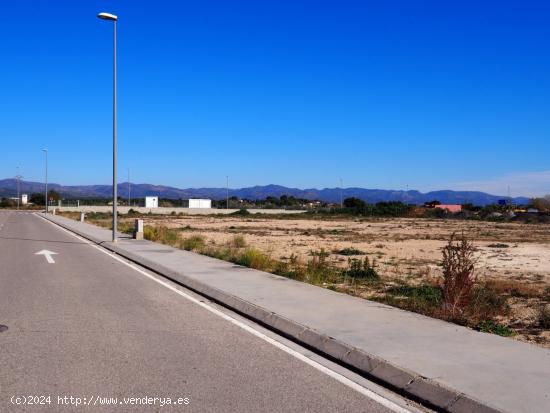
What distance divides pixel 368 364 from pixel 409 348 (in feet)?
2.83

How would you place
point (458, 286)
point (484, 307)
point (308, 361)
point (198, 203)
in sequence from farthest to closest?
point (198, 203) < point (484, 307) < point (458, 286) < point (308, 361)

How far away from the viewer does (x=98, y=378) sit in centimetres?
677

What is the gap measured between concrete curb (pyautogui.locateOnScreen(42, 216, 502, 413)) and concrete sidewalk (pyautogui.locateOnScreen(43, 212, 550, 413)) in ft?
0.04

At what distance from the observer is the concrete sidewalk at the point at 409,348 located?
244 inches

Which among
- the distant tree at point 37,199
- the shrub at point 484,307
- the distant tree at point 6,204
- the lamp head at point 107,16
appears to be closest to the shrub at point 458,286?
the shrub at point 484,307

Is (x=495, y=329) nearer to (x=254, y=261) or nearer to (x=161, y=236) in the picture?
(x=254, y=261)

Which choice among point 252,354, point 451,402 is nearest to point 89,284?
point 252,354

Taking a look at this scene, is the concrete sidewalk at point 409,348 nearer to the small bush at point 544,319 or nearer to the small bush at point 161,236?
the small bush at point 544,319

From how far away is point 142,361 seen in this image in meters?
7.54

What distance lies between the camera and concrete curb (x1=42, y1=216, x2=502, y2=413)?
6.05 m

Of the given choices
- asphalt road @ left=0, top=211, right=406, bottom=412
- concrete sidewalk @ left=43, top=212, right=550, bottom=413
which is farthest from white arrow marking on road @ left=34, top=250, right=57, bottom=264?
concrete sidewalk @ left=43, top=212, right=550, bottom=413

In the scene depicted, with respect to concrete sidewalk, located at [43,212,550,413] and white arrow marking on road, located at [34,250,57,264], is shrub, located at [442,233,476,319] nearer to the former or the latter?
concrete sidewalk, located at [43,212,550,413]

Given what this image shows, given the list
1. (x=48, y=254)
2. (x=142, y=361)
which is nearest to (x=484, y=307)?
(x=142, y=361)

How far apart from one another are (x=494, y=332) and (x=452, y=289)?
1.55 m
